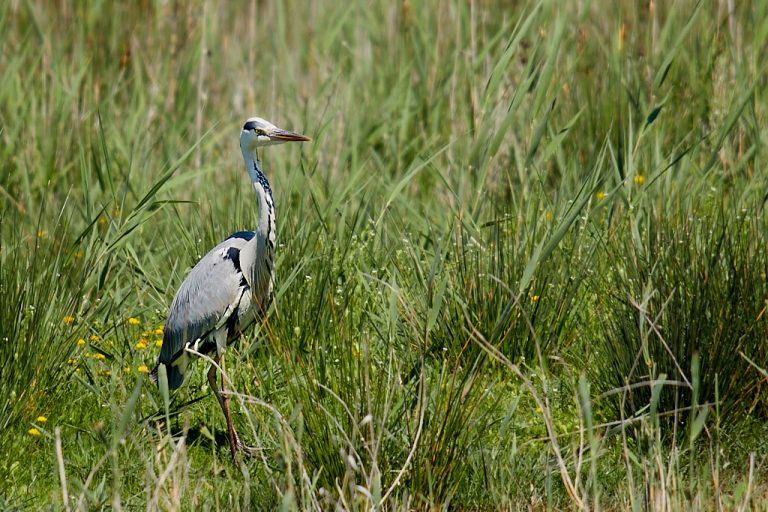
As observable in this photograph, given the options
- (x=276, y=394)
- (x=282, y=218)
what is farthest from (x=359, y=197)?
(x=276, y=394)

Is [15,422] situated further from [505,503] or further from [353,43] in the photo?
[353,43]

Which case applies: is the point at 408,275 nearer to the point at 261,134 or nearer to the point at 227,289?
the point at 227,289

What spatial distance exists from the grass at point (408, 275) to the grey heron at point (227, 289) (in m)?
0.13

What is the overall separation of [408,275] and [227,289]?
72 cm

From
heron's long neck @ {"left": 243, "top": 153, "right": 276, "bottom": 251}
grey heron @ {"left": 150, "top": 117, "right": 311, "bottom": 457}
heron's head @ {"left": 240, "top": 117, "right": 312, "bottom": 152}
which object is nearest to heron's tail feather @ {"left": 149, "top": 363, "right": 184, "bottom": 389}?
grey heron @ {"left": 150, "top": 117, "right": 311, "bottom": 457}

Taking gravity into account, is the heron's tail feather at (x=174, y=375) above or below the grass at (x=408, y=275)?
below

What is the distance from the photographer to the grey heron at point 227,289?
4.34m

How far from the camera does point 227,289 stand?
445 cm

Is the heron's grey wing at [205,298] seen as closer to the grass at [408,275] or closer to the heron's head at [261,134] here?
the grass at [408,275]

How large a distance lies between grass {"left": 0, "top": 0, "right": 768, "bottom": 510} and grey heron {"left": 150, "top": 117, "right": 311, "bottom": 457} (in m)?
0.13

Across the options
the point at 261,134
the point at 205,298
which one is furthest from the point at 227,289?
the point at 261,134

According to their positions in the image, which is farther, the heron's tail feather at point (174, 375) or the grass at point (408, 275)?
the heron's tail feather at point (174, 375)

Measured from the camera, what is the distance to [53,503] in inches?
132

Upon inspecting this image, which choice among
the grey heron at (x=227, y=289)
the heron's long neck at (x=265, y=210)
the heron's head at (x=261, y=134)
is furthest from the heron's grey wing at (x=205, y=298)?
the heron's head at (x=261, y=134)
